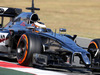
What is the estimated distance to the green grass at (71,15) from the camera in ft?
101

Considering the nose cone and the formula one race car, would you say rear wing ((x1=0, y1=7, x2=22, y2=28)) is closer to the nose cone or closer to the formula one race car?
the formula one race car

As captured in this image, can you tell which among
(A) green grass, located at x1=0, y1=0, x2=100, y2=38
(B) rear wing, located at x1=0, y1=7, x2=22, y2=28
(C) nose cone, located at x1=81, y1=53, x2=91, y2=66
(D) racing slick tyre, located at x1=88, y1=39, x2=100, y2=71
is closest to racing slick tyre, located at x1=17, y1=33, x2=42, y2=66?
(C) nose cone, located at x1=81, y1=53, x2=91, y2=66

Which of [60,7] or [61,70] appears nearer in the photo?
[61,70]

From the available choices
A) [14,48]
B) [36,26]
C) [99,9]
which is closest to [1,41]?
[14,48]

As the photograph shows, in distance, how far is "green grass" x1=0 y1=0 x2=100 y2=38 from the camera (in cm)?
3075

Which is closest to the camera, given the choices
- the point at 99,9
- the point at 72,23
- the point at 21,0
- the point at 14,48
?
the point at 14,48

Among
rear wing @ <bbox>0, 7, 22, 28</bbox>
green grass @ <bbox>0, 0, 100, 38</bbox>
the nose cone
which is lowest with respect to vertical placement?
the nose cone

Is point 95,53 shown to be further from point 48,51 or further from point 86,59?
point 48,51

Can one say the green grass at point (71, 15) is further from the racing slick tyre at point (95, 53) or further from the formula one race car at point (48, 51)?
the formula one race car at point (48, 51)

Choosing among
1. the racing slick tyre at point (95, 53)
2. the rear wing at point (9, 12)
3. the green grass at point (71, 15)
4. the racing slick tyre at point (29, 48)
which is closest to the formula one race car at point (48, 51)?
the racing slick tyre at point (29, 48)

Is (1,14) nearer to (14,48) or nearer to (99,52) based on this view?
(14,48)

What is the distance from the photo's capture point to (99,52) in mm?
7871

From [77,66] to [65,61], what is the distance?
727 millimetres

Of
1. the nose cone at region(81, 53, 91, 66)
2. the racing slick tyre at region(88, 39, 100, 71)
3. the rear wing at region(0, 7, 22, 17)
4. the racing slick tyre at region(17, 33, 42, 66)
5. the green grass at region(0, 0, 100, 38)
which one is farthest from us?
the green grass at region(0, 0, 100, 38)
